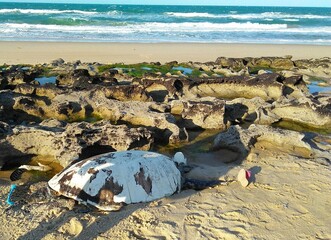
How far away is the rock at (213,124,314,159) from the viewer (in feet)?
23.3

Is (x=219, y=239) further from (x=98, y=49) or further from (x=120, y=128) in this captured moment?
(x=98, y=49)

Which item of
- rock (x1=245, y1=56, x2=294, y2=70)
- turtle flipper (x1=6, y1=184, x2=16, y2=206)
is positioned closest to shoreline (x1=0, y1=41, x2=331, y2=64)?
rock (x1=245, y1=56, x2=294, y2=70)

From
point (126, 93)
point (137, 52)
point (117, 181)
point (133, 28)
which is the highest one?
point (117, 181)

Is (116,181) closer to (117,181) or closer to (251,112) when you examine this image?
(117,181)

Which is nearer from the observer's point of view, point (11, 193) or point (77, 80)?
point (11, 193)

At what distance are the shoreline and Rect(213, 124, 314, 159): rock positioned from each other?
11481mm

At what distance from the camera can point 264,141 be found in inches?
293

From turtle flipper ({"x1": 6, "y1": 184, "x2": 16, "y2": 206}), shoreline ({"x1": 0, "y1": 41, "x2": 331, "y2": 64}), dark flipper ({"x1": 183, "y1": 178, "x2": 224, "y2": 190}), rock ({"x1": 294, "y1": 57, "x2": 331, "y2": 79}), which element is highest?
dark flipper ({"x1": 183, "y1": 178, "x2": 224, "y2": 190})

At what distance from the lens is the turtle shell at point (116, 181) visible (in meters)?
5.22

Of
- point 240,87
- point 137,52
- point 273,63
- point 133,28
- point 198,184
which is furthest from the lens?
point 133,28

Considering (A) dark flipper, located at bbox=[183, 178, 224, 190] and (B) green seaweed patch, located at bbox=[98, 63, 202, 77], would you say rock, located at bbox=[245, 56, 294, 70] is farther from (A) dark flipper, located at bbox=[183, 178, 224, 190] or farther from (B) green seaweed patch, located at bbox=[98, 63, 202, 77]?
(A) dark flipper, located at bbox=[183, 178, 224, 190]

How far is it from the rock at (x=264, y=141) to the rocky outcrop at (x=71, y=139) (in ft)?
5.35

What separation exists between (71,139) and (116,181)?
1.61 meters

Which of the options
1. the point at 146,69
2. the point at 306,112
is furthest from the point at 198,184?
the point at 146,69
